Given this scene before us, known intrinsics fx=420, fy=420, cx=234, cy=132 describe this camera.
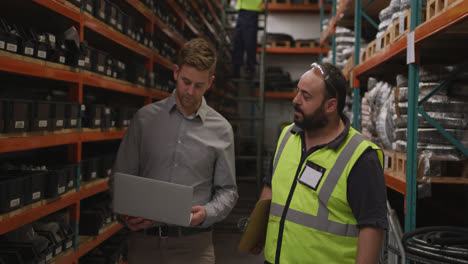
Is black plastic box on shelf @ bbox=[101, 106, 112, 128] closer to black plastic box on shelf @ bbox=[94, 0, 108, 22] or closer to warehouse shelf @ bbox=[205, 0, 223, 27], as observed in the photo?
black plastic box on shelf @ bbox=[94, 0, 108, 22]

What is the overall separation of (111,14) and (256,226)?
2.69 m

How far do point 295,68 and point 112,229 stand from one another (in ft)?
30.6

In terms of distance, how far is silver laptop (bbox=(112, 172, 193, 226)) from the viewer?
77.4 inches

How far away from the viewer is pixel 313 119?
2162 mm

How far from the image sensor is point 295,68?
12.6m

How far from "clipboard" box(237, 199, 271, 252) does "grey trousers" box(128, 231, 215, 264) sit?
266mm

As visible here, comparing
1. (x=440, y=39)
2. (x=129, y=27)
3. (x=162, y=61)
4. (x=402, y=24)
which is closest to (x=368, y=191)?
(x=440, y=39)

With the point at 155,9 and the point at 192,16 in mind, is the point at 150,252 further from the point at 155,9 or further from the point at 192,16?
the point at 192,16

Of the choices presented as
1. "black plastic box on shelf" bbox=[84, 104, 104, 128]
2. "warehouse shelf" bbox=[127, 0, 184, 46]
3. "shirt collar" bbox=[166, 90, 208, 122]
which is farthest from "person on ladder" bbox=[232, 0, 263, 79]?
"shirt collar" bbox=[166, 90, 208, 122]

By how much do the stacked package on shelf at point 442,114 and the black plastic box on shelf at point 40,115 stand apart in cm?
276

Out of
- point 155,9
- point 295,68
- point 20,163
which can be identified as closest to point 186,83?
point 20,163

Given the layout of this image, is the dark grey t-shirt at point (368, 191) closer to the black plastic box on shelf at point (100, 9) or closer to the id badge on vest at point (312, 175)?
the id badge on vest at point (312, 175)

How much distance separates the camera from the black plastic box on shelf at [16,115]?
8.46 feet

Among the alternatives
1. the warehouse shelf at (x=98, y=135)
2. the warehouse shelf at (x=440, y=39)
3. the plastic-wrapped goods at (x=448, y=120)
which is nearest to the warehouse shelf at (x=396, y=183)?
the plastic-wrapped goods at (x=448, y=120)
